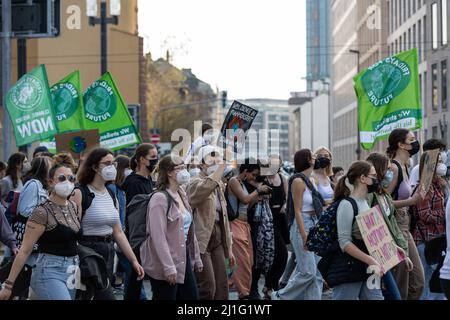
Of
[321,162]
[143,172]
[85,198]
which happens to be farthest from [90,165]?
[321,162]

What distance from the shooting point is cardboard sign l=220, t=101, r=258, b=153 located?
42.4 ft

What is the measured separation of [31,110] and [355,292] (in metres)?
9.64

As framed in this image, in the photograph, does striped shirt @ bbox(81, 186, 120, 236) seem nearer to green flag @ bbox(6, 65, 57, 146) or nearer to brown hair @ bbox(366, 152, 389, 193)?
brown hair @ bbox(366, 152, 389, 193)

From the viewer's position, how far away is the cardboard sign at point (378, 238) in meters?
8.91

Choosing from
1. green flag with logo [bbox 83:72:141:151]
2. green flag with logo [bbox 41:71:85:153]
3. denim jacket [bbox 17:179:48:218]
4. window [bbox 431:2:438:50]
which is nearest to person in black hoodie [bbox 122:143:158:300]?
denim jacket [bbox 17:179:48:218]

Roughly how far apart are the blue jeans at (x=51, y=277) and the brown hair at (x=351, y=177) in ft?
7.03

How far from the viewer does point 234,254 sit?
1313 centimetres

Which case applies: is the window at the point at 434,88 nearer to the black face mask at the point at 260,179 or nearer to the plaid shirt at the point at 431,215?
the black face mask at the point at 260,179

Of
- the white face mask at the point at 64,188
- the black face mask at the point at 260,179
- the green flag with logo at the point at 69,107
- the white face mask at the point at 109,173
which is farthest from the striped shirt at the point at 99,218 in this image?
the green flag with logo at the point at 69,107

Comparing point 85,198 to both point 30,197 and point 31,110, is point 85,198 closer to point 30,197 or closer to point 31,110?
point 30,197

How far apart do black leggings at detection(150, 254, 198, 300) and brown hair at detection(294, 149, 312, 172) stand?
2712 millimetres

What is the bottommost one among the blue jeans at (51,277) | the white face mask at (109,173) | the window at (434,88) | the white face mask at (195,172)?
the blue jeans at (51,277)

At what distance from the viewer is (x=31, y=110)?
57.7 ft

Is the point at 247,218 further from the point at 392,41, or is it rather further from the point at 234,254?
the point at 392,41
